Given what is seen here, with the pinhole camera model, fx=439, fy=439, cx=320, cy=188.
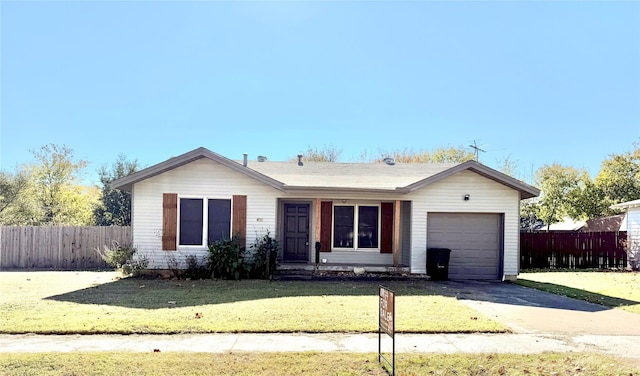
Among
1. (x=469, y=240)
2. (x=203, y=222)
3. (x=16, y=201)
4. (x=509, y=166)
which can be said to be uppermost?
(x=509, y=166)

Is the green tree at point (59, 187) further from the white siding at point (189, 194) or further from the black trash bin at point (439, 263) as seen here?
the black trash bin at point (439, 263)

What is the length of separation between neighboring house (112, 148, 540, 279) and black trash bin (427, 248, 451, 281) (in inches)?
11.1

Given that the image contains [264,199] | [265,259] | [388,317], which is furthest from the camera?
[264,199]

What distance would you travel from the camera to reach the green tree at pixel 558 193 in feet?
85.4

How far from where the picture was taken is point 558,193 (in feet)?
86.4

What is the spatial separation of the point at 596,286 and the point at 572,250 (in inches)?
241

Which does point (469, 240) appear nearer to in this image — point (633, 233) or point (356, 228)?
point (356, 228)

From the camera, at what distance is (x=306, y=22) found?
14.1m

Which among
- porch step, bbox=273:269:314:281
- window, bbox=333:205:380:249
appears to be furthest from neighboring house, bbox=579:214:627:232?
porch step, bbox=273:269:314:281

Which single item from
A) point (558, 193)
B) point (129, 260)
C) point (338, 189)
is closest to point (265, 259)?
point (338, 189)

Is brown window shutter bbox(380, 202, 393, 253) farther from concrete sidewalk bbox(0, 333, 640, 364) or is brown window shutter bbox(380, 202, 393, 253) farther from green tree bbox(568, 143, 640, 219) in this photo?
green tree bbox(568, 143, 640, 219)

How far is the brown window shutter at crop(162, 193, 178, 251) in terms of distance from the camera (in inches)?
501

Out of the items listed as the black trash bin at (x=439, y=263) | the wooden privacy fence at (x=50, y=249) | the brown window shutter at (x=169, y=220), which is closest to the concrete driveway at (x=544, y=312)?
the black trash bin at (x=439, y=263)

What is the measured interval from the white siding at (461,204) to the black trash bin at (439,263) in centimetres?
26
